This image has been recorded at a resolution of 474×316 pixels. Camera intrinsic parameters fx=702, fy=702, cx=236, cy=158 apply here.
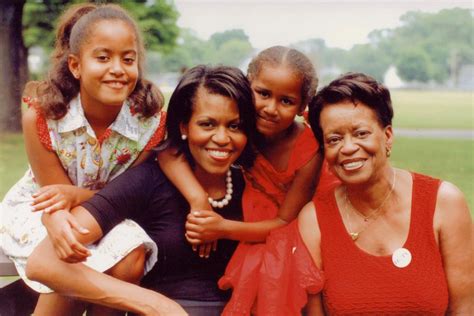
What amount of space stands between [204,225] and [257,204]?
1.09 feet

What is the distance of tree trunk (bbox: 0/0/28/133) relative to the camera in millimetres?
11953

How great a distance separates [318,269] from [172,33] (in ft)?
58.2

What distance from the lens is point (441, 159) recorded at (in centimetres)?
1289

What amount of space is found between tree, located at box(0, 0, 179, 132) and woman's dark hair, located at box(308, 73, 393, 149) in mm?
6733

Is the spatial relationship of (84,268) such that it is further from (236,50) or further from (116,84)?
(236,50)

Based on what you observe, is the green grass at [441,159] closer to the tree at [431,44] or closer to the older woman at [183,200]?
the tree at [431,44]

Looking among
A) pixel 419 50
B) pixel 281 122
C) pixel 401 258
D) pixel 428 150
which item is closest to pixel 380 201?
pixel 401 258

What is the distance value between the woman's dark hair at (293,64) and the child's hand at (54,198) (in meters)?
→ 0.97

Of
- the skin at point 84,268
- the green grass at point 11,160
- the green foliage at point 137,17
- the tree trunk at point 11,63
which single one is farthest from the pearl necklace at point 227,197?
the green foliage at point 137,17

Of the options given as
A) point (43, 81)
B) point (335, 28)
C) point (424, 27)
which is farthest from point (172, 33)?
point (43, 81)

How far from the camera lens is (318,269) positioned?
2855 millimetres

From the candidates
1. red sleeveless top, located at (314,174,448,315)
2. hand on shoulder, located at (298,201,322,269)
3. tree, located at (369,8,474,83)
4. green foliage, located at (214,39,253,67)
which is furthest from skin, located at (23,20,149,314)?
tree, located at (369,8,474,83)

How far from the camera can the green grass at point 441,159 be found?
10902 mm

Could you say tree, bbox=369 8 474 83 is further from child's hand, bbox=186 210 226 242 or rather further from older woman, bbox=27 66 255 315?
child's hand, bbox=186 210 226 242
